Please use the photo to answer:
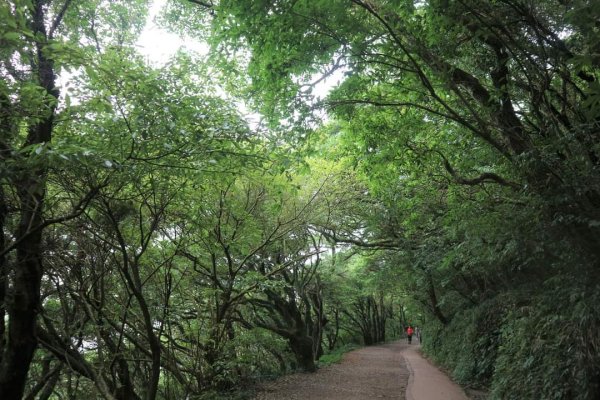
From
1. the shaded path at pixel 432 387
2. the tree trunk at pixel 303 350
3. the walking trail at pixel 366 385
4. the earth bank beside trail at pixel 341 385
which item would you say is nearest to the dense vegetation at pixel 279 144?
the shaded path at pixel 432 387

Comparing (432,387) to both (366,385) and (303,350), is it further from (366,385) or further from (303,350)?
(303,350)

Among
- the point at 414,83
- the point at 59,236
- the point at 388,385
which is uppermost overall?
the point at 414,83

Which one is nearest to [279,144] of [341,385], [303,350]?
[341,385]

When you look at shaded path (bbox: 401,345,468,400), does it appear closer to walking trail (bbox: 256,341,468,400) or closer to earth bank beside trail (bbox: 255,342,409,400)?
walking trail (bbox: 256,341,468,400)

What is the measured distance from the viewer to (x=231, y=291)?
34.0 feet

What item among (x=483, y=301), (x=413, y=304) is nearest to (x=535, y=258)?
(x=483, y=301)

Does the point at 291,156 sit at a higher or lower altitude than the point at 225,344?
higher

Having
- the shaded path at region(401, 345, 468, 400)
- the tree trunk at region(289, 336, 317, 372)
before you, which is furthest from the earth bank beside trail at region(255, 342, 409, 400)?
the tree trunk at region(289, 336, 317, 372)

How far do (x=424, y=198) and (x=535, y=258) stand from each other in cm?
447

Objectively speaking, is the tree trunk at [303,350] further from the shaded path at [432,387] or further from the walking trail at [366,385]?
the shaded path at [432,387]

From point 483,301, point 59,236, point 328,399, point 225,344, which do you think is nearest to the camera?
point 59,236

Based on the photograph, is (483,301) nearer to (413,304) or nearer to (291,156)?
(291,156)

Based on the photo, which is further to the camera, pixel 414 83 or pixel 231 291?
pixel 231 291

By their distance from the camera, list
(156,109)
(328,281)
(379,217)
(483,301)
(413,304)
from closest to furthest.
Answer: (156,109) → (483,301) → (379,217) → (328,281) → (413,304)
